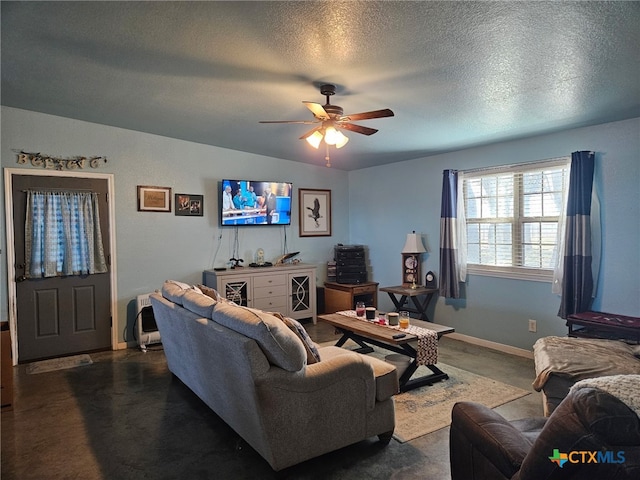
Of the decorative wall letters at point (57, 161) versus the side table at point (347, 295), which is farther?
the side table at point (347, 295)

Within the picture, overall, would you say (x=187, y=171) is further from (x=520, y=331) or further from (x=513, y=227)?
(x=520, y=331)

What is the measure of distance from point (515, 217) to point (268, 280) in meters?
2.99

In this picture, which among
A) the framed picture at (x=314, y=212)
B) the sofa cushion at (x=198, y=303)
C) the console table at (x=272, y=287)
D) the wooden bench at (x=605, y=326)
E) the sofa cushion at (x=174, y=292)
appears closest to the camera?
the sofa cushion at (x=198, y=303)

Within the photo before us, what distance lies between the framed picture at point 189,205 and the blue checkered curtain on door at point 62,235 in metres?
0.90

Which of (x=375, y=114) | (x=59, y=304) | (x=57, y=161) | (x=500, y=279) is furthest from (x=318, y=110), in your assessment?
(x=59, y=304)

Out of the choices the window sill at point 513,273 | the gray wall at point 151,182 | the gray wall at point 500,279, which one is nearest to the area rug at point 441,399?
the gray wall at point 500,279

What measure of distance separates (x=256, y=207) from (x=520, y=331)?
3461 millimetres

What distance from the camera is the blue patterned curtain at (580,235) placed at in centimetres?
366

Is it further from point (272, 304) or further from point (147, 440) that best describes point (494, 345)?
point (147, 440)

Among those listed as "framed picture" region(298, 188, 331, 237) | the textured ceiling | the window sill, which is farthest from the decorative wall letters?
the window sill

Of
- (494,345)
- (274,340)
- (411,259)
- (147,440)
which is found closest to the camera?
(274,340)

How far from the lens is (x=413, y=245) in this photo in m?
5.17

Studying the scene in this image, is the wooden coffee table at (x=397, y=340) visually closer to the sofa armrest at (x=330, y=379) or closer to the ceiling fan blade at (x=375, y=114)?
the sofa armrest at (x=330, y=379)

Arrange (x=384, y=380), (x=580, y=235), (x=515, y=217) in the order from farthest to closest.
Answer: (x=515, y=217), (x=580, y=235), (x=384, y=380)
